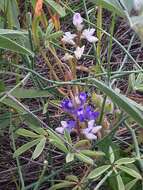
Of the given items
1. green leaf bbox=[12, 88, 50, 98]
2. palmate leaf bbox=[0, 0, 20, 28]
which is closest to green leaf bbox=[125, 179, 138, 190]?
green leaf bbox=[12, 88, 50, 98]

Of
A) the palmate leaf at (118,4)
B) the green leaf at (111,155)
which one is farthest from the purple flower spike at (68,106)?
the palmate leaf at (118,4)

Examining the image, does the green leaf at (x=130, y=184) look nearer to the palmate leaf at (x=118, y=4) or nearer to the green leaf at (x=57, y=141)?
the green leaf at (x=57, y=141)

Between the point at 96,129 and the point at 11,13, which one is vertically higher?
the point at 11,13

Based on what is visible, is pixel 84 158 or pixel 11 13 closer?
pixel 84 158

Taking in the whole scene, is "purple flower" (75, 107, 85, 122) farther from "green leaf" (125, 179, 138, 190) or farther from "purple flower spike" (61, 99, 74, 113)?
"green leaf" (125, 179, 138, 190)

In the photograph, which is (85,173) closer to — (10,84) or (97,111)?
(97,111)

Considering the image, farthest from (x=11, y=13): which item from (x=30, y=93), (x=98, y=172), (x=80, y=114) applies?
(x=98, y=172)

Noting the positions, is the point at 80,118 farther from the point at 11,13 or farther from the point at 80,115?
the point at 11,13

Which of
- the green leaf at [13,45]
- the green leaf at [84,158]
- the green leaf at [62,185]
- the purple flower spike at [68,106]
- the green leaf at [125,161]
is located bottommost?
the green leaf at [62,185]

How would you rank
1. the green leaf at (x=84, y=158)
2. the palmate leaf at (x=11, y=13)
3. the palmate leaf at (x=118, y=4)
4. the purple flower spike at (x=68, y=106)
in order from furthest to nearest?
the palmate leaf at (x=11, y=13), the purple flower spike at (x=68, y=106), the green leaf at (x=84, y=158), the palmate leaf at (x=118, y=4)
